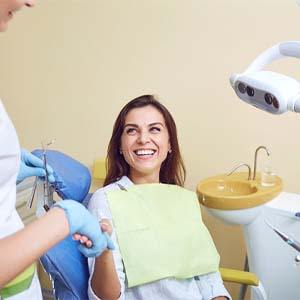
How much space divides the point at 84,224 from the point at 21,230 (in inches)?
5.6

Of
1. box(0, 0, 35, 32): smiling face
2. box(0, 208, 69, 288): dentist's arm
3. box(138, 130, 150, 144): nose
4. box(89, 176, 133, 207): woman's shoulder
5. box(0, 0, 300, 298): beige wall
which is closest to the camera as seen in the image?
box(0, 208, 69, 288): dentist's arm

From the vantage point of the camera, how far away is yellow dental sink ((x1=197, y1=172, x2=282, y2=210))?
1.49 meters

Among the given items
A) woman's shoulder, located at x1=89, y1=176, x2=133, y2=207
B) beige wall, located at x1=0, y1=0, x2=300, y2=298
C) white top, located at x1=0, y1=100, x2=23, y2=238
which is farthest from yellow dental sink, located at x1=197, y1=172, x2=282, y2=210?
white top, located at x1=0, y1=100, x2=23, y2=238

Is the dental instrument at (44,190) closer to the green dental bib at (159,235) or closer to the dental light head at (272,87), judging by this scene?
the green dental bib at (159,235)

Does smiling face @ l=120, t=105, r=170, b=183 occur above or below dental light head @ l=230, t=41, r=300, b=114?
below

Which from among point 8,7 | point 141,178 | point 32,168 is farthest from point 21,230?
point 141,178

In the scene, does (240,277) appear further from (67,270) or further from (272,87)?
(272,87)

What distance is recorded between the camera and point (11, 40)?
2.11 m

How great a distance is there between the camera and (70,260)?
1.15 metres

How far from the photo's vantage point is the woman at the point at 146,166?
51.5 inches

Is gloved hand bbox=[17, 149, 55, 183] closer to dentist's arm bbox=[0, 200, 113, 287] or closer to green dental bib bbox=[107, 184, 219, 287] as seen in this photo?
green dental bib bbox=[107, 184, 219, 287]

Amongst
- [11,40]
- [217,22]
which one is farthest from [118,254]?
[11,40]

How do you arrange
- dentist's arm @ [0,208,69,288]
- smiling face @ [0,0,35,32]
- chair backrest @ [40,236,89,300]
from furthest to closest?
chair backrest @ [40,236,89,300] < smiling face @ [0,0,35,32] < dentist's arm @ [0,208,69,288]

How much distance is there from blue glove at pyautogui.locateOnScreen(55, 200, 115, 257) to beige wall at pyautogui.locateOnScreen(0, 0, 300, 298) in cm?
100
